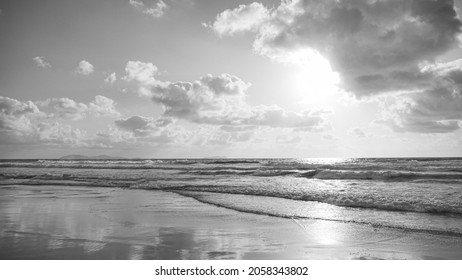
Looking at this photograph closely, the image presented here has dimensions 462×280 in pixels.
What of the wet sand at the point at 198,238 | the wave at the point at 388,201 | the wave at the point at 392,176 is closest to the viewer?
the wet sand at the point at 198,238

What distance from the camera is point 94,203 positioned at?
12508mm

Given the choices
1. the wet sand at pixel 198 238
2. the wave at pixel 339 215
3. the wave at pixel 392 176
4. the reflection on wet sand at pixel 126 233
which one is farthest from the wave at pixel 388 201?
the wave at pixel 392 176

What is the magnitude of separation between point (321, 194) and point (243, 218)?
6.10 metres

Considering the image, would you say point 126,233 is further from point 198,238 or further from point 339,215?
point 339,215

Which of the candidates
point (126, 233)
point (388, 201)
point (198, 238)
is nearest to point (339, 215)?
point (388, 201)

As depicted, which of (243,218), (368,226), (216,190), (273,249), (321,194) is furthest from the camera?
(216,190)

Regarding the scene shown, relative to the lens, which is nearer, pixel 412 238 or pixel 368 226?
pixel 412 238

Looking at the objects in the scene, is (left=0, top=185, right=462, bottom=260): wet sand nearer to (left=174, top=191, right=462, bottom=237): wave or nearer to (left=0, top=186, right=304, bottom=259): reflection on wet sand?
(left=0, top=186, right=304, bottom=259): reflection on wet sand

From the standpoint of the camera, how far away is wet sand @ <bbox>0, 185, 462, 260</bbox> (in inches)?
239

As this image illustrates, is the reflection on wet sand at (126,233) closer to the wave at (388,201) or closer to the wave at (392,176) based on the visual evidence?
the wave at (388,201)

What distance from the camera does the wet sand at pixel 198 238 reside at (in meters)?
6.08

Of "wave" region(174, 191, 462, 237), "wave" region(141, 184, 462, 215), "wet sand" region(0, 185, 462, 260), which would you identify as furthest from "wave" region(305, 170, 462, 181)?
"wet sand" region(0, 185, 462, 260)

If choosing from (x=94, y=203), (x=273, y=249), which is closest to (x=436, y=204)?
(x=273, y=249)
